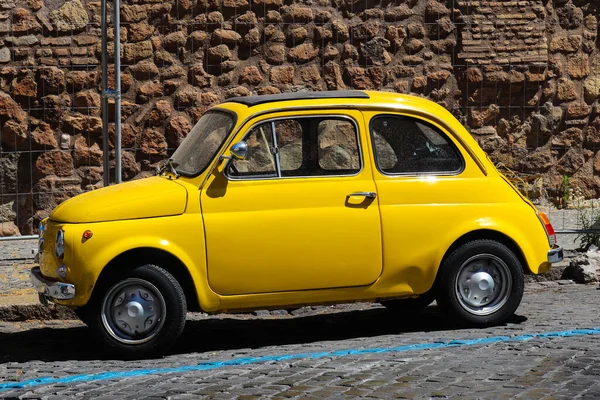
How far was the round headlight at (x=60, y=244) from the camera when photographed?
26.2 ft

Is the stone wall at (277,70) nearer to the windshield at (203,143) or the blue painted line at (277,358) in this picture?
the windshield at (203,143)

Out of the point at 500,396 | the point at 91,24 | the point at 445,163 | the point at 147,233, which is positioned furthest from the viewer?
the point at 91,24

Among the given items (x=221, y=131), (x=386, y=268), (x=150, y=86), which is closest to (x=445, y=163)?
(x=386, y=268)

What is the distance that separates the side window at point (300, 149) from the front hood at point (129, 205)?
42 centimetres

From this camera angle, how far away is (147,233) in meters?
8.00

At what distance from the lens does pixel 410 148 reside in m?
8.72

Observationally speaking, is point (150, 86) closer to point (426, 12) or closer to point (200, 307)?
point (426, 12)

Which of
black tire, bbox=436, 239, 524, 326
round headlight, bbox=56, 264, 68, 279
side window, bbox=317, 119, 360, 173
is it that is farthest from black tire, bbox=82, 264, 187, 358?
black tire, bbox=436, 239, 524, 326


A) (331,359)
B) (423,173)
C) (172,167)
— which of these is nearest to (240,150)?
(172,167)

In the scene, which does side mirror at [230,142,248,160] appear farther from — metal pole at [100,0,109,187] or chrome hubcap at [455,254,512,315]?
metal pole at [100,0,109,187]

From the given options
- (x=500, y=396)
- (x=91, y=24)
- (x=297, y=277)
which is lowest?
(x=500, y=396)

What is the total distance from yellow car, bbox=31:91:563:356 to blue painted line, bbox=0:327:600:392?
0.43 m

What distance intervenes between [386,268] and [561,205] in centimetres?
650

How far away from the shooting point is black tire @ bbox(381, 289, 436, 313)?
9284 mm
